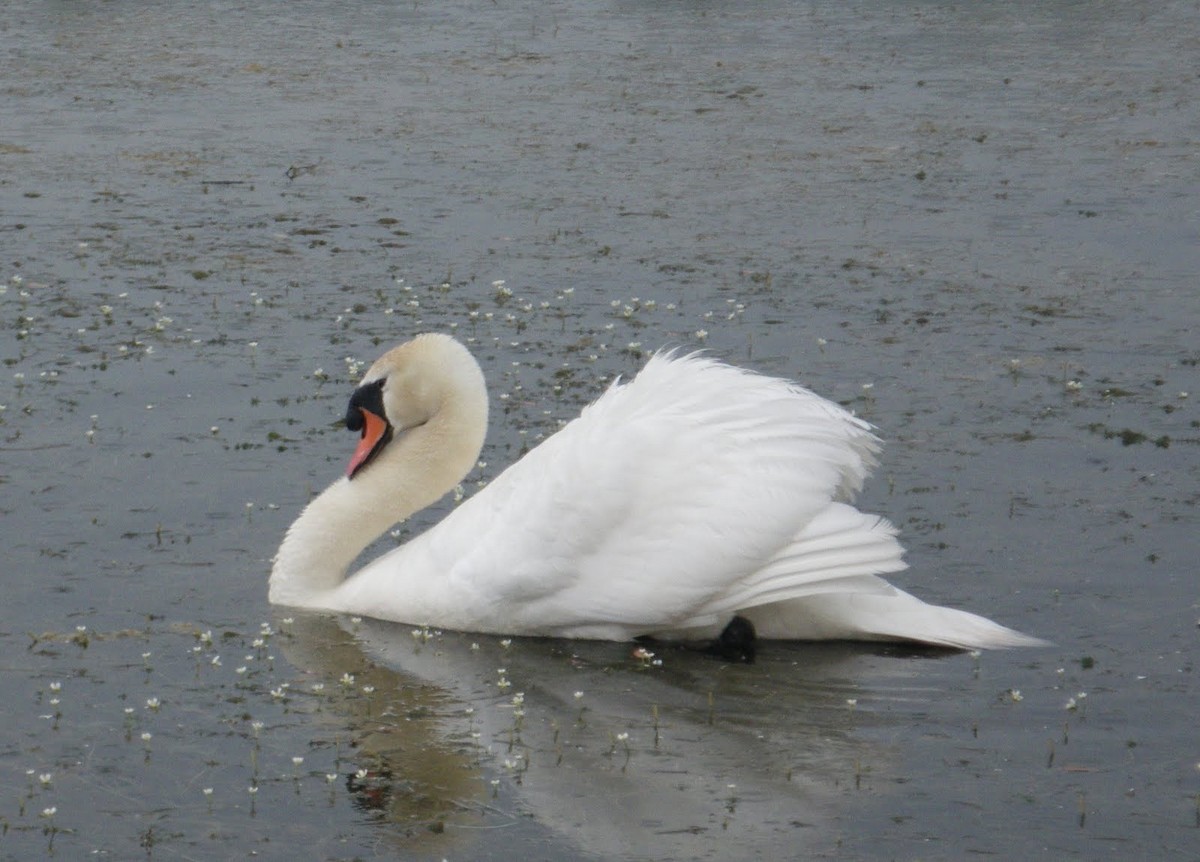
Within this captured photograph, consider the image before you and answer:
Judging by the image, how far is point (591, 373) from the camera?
11.0 m

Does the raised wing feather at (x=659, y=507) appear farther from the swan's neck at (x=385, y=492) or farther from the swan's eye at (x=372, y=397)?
the swan's eye at (x=372, y=397)

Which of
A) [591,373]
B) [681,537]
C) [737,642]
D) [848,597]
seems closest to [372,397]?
[681,537]

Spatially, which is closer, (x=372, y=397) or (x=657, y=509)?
(x=657, y=509)

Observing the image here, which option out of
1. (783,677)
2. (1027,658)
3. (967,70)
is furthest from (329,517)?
(967,70)

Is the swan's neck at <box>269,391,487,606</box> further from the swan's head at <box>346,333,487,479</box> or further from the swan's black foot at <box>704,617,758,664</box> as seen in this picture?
the swan's black foot at <box>704,617,758,664</box>

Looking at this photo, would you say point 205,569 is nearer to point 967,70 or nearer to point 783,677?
point 783,677

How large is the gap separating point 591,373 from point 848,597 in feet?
11.7

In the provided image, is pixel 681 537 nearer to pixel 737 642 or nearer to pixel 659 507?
pixel 659 507

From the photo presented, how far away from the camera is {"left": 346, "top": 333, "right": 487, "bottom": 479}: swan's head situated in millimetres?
8516

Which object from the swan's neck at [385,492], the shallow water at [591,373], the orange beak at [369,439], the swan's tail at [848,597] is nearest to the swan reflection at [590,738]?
the shallow water at [591,373]

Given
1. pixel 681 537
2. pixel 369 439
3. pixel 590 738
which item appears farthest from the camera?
pixel 369 439

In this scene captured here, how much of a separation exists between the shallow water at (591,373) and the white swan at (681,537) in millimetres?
179

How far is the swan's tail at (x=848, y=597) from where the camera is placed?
7.41 m

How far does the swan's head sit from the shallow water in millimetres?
716
